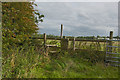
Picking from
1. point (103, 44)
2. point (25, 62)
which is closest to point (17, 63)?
point (25, 62)

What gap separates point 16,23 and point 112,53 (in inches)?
228

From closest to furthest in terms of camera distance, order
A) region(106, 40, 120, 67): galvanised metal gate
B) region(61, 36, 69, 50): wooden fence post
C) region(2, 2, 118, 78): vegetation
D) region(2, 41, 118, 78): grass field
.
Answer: region(2, 41, 118, 78): grass field < region(2, 2, 118, 78): vegetation < region(106, 40, 120, 67): galvanised metal gate < region(61, 36, 69, 50): wooden fence post

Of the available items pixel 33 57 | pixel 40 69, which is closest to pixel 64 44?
pixel 33 57

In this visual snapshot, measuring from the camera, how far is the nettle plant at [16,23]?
7059 mm

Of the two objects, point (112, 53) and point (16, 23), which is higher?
point (16, 23)

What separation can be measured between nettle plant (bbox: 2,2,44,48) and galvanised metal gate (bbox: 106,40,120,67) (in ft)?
16.0

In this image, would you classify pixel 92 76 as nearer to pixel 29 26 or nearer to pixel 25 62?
pixel 25 62

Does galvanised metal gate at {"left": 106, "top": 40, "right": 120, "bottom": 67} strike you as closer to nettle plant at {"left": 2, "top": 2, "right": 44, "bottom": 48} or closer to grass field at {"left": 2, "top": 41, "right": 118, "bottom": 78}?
grass field at {"left": 2, "top": 41, "right": 118, "bottom": 78}

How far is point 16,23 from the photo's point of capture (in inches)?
295

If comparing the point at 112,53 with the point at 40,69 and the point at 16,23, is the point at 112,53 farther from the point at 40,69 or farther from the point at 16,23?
the point at 16,23

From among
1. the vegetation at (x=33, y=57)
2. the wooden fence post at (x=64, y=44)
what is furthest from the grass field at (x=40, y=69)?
the wooden fence post at (x=64, y=44)

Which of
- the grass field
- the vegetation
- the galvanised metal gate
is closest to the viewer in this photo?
the grass field

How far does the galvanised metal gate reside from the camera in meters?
6.82

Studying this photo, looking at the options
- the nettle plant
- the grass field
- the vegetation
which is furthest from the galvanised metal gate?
the nettle plant
